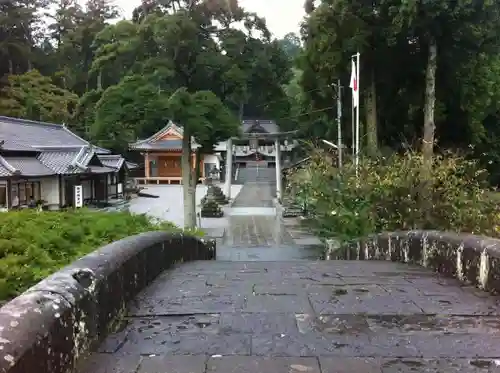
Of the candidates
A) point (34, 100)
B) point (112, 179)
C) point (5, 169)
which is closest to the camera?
point (5, 169)

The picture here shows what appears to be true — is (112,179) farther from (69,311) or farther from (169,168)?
(69,311)

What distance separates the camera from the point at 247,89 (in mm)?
19781

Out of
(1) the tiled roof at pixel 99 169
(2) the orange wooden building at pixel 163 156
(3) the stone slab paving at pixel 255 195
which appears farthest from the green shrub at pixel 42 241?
(2) the orange wooden building at pixel 163 156

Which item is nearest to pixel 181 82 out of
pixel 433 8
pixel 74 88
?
pixel 433 8

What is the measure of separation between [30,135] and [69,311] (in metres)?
27.6

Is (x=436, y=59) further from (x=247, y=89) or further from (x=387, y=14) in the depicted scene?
(x=247, y=89)

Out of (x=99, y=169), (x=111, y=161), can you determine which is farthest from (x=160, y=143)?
(x=99, y=169)

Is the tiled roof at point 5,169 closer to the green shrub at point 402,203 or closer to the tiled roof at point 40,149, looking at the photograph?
the tiled roof at point 40,149

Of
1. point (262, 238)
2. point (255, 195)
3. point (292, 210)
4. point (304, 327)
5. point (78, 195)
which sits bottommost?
point (262, 238)

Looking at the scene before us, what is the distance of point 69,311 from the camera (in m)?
2.31

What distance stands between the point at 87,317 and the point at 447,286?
9.73ft

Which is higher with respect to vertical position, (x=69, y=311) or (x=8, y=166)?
(x=8, y=166)

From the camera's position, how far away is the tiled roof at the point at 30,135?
957 inches

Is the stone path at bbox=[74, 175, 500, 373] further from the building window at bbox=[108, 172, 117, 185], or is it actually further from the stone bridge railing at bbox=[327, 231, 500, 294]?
the building window at bbox=[108, 172, 117, 185]
